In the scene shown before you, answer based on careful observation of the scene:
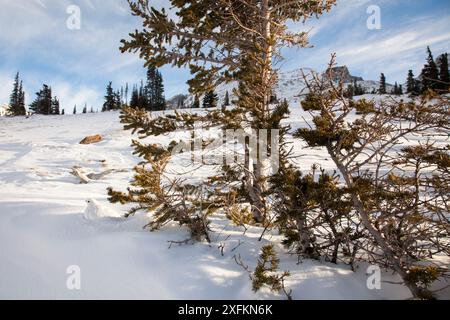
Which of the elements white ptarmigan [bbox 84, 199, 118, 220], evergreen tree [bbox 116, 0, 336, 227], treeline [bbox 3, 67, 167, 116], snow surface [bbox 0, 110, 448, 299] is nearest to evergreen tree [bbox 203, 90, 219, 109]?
evergreen tree [bbox 116, 0, 336, 227]

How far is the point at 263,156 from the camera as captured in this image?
528 centimetres

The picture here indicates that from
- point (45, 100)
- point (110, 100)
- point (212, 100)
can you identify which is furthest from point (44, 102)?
point (212, 100)

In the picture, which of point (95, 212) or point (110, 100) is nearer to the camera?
point (95, 212)

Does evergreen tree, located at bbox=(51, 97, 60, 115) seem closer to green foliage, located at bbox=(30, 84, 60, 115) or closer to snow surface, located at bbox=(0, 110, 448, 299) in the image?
green foliage, located at bbox=(30, 84, 60, 115)

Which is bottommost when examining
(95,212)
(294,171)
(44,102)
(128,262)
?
(128,262)

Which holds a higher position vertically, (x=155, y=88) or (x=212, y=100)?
(x=155, y=88)

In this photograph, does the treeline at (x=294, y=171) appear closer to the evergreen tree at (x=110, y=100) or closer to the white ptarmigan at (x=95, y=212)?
the white ptarmigan at (x=95, y=212)

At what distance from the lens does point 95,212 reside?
4805 millimetres

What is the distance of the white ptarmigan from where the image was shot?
4738 millimetres

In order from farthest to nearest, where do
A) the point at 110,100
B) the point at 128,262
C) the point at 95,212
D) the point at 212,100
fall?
1. the point at 110,100
2. the point at 212,100
3. the point at 95,212
4. the point at 128,262

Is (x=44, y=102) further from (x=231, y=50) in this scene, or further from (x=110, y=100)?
(x=231, y=50)

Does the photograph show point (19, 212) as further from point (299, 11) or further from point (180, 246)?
point (299, 11)

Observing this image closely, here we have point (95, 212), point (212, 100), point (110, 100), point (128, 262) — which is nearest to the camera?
point (128, 262)

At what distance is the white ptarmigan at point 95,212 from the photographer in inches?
187
